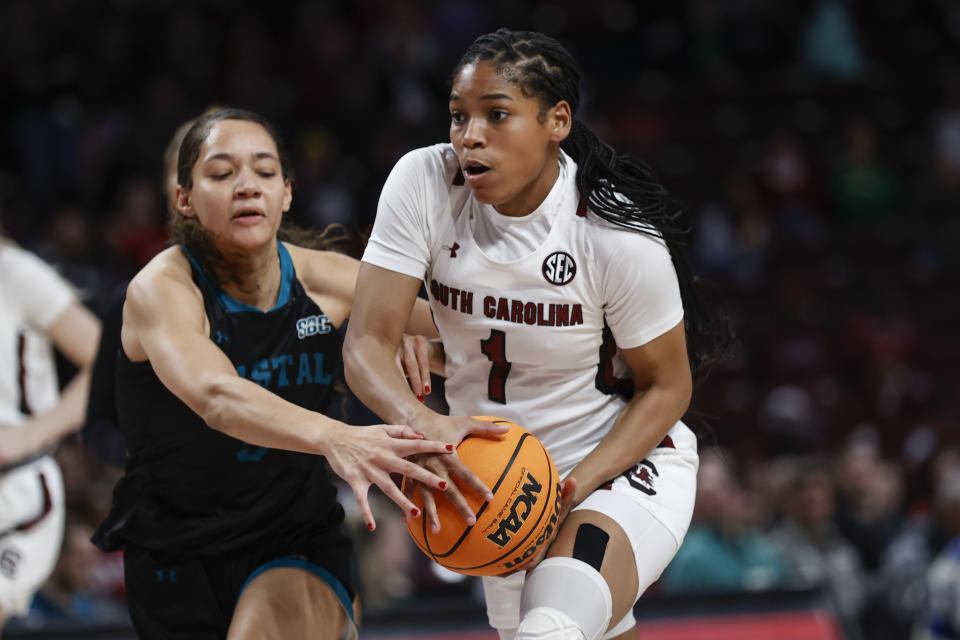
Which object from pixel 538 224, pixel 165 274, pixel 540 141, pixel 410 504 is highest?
pixel 540 141

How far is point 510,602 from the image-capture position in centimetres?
359

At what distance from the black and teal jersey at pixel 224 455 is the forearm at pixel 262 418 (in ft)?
1.43

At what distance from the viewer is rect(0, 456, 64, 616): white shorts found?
14.6ft

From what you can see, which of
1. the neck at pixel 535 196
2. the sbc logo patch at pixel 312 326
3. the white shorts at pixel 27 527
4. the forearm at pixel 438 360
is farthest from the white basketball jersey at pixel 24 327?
the neck at pixel 535 196

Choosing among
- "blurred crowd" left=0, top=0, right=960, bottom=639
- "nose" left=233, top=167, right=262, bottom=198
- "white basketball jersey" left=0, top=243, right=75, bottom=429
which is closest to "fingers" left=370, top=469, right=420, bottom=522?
"nose" left=233, top=167, right=262, bottom=198

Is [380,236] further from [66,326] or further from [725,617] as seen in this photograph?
[725,617]

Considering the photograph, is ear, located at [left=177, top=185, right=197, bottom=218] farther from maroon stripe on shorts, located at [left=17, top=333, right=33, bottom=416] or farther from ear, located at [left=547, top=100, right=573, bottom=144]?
maroon stripe on shorts, located at [left=17, top=333, right=33, bottom=416]

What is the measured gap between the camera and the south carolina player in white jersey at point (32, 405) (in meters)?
4.55

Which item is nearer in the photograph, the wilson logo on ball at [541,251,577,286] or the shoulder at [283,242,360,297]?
the wilson logo on ball at [541,251,577,286]

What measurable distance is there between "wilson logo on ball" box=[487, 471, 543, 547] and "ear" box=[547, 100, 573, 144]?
923 millimetres

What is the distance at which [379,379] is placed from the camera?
125 inches

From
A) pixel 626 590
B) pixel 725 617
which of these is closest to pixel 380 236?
pixel 626 590

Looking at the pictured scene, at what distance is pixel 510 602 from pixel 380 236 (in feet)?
3.77

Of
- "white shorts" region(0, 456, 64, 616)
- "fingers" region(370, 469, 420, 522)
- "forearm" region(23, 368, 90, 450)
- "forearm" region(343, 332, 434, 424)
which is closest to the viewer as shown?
"fingers" region(370, 469, 420, 522)
